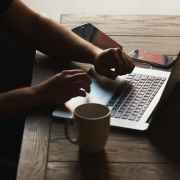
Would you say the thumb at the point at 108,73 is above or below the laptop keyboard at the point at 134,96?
below

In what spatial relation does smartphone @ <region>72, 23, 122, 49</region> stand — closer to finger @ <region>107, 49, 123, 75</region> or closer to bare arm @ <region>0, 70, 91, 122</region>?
finger @ <region>107, 49, 123, 75</region>

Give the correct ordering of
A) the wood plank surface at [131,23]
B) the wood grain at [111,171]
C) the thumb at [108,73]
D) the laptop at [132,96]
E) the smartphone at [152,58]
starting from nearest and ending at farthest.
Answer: the wood grain at [111,171], the laptop at [132,96], the thumb at [108,73], the smartphone at [152,58], the wood plank surface at [131,23]

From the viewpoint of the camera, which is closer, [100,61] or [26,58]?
[100,61]

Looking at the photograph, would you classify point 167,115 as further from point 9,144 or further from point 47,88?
point 9,144

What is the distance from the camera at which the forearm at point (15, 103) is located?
2.48ft

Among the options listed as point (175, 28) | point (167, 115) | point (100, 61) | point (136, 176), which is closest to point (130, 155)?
point (136, 176)

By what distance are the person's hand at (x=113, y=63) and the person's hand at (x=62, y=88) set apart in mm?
132

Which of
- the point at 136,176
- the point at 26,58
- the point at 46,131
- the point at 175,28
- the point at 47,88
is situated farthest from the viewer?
the point at 26,58

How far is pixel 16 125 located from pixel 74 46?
39 centimetres

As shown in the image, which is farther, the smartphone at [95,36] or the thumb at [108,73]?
the smartphone at [95,36]

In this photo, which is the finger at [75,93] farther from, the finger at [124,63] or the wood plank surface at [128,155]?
the finger at [124,63]

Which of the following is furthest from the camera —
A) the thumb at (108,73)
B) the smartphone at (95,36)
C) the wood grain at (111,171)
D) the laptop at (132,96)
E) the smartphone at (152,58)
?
the smartphone at (95,36)

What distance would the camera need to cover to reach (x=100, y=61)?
3.17 feet

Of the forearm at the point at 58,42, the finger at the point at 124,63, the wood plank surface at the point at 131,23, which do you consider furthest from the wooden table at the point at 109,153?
the wood plank surface at the point at 131,23
